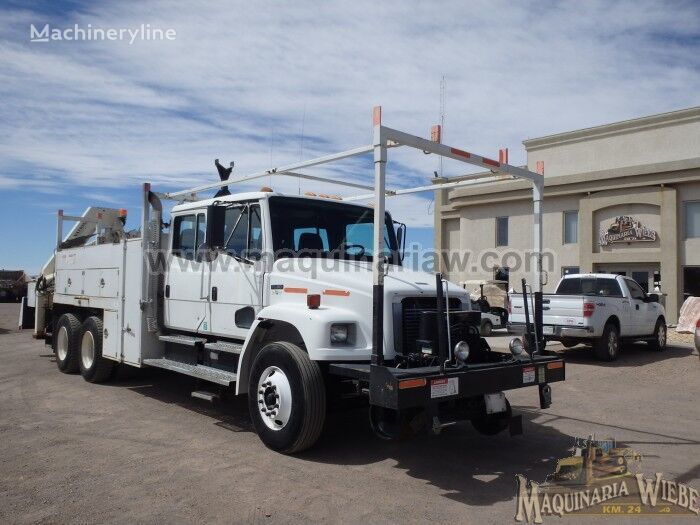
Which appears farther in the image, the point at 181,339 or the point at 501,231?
the point at 501,231

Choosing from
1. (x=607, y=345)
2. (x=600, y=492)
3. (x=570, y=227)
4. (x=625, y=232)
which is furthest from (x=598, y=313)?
(x=570, y=227)

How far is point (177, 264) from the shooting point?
24.6ft

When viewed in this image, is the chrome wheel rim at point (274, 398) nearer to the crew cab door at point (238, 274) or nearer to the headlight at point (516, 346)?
the crew cab door at point (238, 274)

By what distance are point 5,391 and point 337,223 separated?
551cm

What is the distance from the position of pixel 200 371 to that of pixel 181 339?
69cm

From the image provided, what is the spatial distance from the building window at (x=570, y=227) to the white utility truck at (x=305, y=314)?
18.8 metres

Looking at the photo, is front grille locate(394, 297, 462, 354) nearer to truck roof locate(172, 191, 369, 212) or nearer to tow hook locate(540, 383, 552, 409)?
tow hook locate(540, 383, 552, 409)

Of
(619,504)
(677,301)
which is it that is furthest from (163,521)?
(677,301)

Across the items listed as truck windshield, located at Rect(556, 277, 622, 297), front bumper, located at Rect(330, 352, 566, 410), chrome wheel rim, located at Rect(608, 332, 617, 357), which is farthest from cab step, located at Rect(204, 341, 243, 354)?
truck windshield, located at Rect(556, 277, 622, 297)

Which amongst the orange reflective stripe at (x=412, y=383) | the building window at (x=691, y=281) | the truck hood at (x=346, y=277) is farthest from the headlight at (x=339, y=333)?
the building window at (x=691, y=281)

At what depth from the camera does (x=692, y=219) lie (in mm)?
21500

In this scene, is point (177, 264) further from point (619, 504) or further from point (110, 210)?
point (619, 504)

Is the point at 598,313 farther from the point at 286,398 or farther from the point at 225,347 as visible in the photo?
the point at 286,398

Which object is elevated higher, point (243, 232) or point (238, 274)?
point (243, 232)
